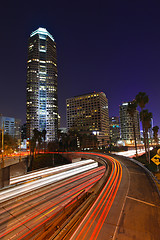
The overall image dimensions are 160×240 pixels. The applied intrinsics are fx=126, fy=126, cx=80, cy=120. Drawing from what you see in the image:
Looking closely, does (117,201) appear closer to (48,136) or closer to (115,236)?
(115,236)

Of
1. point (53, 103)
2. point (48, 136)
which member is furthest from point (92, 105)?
point (48, 136)

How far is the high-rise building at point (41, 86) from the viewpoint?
174375mm

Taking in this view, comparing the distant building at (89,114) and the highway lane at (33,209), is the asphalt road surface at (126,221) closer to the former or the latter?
the highway lane at (33,209)

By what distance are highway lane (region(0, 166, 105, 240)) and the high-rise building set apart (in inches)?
6168

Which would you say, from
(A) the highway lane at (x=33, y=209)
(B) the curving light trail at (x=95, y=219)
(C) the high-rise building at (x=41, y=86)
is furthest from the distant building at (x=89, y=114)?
(B) the curving light trail at (x=95, y=219)

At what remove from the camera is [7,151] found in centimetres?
4744

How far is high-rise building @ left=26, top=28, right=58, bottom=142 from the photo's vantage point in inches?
6865

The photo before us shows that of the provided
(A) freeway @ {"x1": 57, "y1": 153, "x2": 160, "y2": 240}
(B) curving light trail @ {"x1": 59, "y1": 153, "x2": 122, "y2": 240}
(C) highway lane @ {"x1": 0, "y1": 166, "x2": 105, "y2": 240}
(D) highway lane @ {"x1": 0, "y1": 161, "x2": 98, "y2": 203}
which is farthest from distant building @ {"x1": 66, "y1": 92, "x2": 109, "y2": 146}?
(B) curving light trail @ {"x1": 59, "y1": 153, "x2": 122, "y2": 240}

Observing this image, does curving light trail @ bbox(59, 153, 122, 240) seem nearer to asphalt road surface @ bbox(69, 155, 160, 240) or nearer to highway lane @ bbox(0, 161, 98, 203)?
asphalt road surface @ bbox(69, 155, 160, 240)

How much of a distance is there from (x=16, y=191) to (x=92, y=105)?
167851mm

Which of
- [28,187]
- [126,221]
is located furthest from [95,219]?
[28,187]

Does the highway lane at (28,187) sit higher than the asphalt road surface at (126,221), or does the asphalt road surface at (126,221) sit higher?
the asphalt road surface at (126,221)

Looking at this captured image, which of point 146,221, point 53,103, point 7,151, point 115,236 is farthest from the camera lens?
point 53,103

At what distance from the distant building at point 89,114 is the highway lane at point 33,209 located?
150483mm
